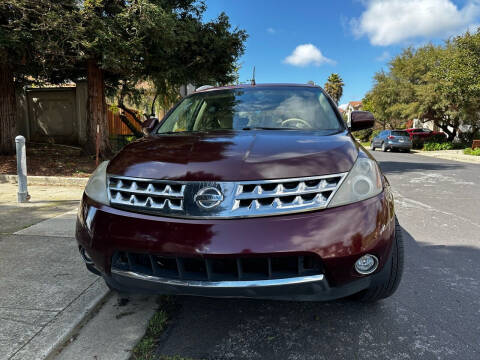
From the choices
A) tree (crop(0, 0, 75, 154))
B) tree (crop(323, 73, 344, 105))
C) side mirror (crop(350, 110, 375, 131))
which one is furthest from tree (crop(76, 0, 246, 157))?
tree (crop(323, 73, 344, 105))

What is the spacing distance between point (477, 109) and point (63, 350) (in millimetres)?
25265

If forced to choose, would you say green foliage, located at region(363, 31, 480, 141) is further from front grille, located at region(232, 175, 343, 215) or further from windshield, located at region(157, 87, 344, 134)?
front grille, located at region(232, 175, 343, 215)

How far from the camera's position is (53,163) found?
29.7 ft

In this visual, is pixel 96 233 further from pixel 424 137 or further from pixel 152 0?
pixel 424 137

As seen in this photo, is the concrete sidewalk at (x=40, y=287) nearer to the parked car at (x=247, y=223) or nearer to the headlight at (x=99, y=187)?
the parked car at (x=247, y=223)

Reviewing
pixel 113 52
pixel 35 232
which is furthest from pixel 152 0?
pixel 35 232

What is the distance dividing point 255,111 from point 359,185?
4.69 feet

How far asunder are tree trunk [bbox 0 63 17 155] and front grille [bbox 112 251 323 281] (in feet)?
30.4

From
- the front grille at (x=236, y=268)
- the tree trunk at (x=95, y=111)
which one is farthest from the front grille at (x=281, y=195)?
the tree trunk at (x=95, y=111)

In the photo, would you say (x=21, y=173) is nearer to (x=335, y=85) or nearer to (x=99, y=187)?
(x=99, y=187)

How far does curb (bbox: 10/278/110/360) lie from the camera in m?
1.98

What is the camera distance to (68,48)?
806cm

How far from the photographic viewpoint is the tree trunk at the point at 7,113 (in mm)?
9164

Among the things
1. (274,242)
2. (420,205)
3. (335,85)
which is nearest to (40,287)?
(274,242)
